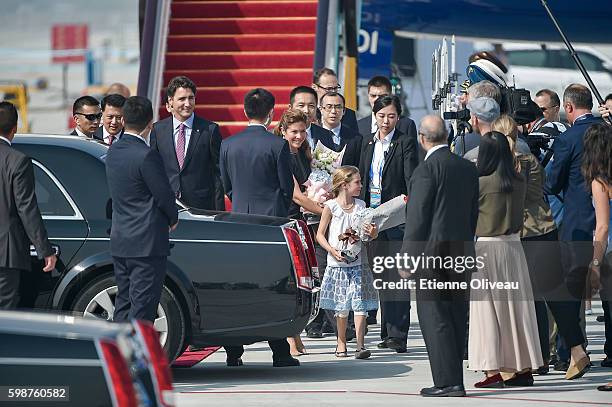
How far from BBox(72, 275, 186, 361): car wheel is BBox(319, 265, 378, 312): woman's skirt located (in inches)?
68.5

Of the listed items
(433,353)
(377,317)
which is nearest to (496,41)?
(377,317)

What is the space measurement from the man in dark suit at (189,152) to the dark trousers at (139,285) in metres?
2.48

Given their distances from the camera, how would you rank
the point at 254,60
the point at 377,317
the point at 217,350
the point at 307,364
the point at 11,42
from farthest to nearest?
the point at 11,42
the point at 254,60
the point at 377,317
the point at 217,350
the point at 307,364

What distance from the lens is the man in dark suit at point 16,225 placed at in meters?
8.55

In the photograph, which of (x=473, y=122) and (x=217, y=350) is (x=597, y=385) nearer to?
(x=473, y=122)

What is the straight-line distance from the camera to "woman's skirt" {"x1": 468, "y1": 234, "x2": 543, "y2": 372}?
895 cm

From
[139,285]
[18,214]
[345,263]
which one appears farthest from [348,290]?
[18,214]

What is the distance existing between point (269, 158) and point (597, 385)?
2.89 metres

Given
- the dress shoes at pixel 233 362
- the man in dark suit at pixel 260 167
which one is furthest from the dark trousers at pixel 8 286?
the man in dark suit at pixel 260 167

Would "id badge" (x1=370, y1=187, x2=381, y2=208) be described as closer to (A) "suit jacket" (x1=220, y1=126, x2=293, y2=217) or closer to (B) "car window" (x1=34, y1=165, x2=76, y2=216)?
(A) "suit jacket" (x1=220, y1=126, x2=293, y2=217)

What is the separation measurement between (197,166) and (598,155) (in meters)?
3.40

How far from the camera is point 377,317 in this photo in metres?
13.7

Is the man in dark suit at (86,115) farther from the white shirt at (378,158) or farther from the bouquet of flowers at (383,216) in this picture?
the bouquet of flowers at (383,216)

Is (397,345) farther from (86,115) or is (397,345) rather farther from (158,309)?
(86,115)
